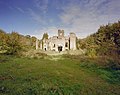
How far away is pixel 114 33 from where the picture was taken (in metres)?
34.1

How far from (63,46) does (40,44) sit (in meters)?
10.7

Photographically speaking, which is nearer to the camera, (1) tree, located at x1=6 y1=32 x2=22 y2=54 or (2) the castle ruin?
(1) tree, located at x1=6 y1=32 x2=22 y2=54

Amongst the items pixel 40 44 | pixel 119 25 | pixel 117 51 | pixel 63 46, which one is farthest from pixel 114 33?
pixel 40 44

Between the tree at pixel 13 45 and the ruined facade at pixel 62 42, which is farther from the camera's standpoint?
the ruined facade at pixel 62 42

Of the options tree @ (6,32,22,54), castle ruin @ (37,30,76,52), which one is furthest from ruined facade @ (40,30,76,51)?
tree @ (6,32,22,54)

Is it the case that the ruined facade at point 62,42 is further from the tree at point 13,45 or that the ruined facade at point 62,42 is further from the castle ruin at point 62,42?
the tree at point 13,45

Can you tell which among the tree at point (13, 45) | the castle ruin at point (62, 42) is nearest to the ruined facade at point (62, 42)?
the castle ruin at point (62, 42)

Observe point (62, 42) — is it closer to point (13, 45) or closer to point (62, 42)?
point (62, 42)

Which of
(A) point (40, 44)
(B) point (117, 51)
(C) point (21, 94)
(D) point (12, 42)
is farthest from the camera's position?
(A) point (40, 44)

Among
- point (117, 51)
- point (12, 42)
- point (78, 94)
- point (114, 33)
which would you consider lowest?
point (78, 94)

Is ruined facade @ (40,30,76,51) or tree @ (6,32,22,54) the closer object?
tree @ (6,32,22,54)

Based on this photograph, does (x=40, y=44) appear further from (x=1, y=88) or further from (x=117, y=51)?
(x=1, y=88)

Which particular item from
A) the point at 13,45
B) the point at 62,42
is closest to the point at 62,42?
the point at 62,42

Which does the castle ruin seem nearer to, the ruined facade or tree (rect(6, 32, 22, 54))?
the ruined facade
